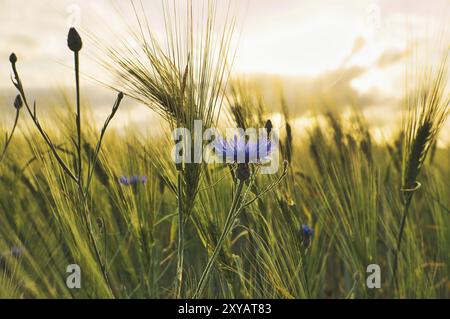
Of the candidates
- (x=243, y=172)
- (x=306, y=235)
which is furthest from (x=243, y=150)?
(x=306, y=235)

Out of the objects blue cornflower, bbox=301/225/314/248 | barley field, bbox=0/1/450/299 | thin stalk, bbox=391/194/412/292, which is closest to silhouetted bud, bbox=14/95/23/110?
barley field, bbox=0/1/450/299

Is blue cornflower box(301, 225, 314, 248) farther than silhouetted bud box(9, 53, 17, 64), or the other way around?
blue cornflower box(301, 225, 314, 248)

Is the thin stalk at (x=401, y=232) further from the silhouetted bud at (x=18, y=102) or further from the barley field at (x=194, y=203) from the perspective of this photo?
the silhouetted bud at (x=18, y=102)

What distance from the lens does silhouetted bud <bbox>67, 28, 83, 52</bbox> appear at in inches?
26.6

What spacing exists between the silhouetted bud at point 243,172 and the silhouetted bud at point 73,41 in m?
0.23

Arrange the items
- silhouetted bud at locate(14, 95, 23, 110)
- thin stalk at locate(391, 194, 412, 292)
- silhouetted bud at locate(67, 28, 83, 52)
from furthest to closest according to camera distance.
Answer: thin stalk at locate(391, 194, 412, 292) → silhouetted bud at locate(14, 95, 23, 110) → silhouetted bud at locate(67, 28, 83, 52)

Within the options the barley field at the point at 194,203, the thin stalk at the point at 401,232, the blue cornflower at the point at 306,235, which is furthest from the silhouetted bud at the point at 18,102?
the thin stalk at the point at 401,232

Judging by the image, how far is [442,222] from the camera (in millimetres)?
1115

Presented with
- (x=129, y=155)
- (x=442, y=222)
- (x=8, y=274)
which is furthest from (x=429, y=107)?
(x=8, y=274)

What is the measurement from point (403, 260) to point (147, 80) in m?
0.57

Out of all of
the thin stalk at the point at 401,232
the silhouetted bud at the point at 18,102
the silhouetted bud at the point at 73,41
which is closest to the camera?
the silhouetted bud at the point at 73,41

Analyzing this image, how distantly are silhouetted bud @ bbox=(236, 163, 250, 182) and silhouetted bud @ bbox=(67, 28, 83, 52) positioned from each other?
8.9 inches

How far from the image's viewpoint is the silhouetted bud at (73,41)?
675 mm

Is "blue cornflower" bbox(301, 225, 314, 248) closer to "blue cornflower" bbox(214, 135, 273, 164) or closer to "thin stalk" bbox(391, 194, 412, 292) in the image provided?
"thin stalk" bbox(391, 194, 412, 292)
